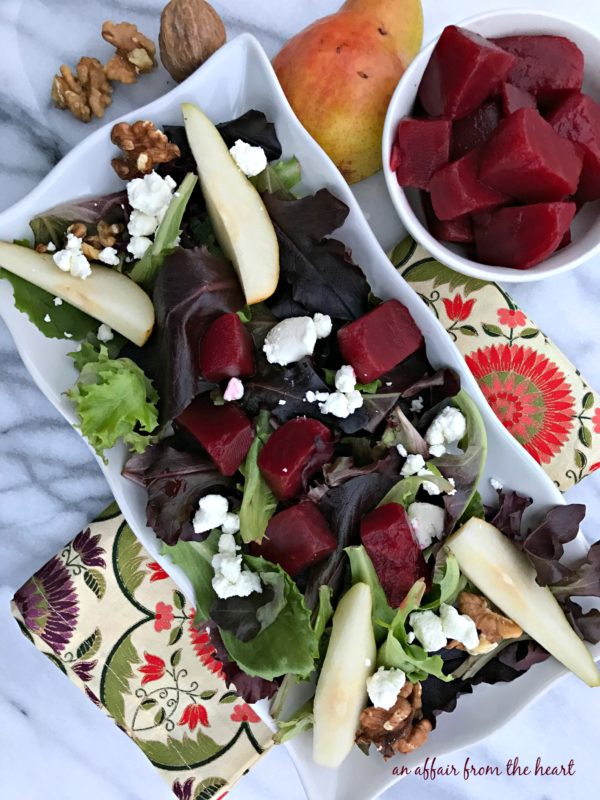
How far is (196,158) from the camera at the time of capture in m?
1.06

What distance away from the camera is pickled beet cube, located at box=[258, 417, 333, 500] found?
3.36 ft

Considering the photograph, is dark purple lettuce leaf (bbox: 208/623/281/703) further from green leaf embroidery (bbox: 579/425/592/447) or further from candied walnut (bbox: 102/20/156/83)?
candied walnut (bbox: 102/20/156/83)

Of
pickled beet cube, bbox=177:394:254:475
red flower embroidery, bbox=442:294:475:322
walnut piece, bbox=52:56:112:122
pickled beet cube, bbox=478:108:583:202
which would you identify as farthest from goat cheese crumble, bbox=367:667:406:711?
walnut piece, bbox=52:56:112:122

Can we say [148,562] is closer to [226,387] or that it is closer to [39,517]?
[39,517]

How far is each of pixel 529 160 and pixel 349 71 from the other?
315mm

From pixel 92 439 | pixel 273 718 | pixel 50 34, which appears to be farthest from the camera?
pixel 50 34

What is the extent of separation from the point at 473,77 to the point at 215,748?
1.15m

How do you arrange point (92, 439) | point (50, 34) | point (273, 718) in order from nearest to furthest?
point (92, 439) < point (273, 718) < point (50, 34)

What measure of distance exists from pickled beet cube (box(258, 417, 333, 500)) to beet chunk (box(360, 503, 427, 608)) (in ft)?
0.37

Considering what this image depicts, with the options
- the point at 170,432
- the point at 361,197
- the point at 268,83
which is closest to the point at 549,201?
the point at 361,197

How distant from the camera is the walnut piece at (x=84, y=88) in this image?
1199mm

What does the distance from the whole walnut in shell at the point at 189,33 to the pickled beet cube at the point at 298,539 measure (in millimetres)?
695

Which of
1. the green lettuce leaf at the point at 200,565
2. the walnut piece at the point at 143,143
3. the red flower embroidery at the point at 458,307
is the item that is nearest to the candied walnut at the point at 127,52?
the walnut piece at the point at 143,143

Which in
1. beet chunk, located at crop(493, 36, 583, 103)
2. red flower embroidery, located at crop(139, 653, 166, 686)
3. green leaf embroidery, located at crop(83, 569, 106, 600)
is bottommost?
red flower embroidery, located at crop(139, 653, 166, 686)
